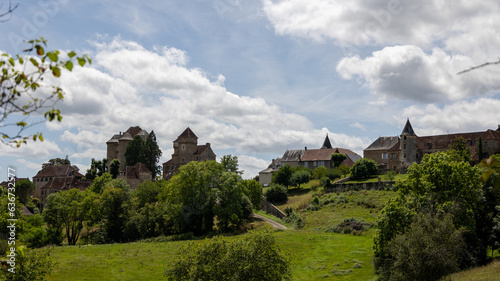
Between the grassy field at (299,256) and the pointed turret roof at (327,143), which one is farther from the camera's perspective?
the pointed turret roof at (327,143)

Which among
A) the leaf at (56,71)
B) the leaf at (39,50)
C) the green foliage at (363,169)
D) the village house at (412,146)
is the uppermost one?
the village house at (412,146)

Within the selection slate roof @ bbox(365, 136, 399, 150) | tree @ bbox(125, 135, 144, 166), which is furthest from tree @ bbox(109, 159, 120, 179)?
slate roof @ bbox(365, 136, 399, 150)

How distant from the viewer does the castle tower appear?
79.2 metres

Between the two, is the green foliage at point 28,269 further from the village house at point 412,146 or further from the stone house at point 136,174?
the village house at point 412,146

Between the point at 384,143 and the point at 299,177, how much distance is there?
20818 millimetres

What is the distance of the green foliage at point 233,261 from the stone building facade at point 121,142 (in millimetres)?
79949

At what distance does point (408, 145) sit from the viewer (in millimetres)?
79625

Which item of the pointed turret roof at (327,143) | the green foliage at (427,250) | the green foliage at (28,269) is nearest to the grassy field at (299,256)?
the green foliage at (427,250)

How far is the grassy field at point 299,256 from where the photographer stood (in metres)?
32.3

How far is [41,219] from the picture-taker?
5444 cm

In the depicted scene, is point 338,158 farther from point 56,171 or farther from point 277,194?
point 56,171

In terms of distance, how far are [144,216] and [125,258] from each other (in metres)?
16.9

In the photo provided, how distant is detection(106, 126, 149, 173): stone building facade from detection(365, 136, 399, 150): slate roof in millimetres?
54100

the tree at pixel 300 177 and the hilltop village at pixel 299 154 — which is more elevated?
the hilltop village at pixel 299 154
